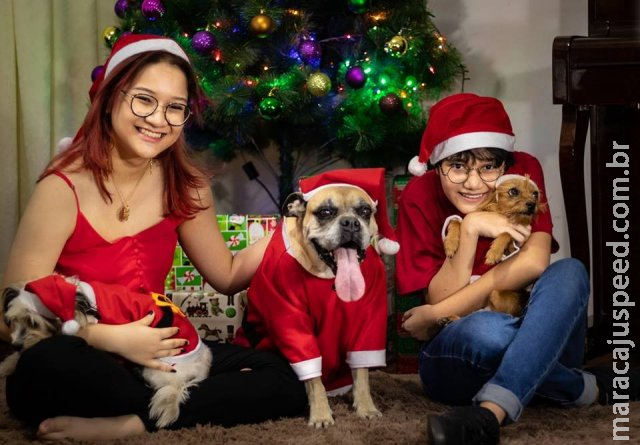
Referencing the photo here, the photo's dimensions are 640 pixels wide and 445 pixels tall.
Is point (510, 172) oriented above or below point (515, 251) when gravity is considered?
above

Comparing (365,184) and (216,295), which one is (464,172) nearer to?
(365,184)

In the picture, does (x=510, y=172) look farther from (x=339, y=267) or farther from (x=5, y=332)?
(x=5, y=332)

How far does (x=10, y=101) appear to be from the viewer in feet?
10.8

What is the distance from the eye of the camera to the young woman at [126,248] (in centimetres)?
165

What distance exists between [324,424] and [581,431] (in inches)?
20.9

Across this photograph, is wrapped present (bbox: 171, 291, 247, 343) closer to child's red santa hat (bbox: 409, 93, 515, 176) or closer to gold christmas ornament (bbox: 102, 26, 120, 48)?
child's red santa hat (bbox: 409, 93, 515, 176)

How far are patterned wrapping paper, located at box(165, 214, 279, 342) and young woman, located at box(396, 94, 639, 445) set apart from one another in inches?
28.6

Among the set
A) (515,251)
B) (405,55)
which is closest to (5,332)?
(515,251)

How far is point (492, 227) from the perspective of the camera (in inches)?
73.6

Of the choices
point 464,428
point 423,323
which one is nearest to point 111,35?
point 423,323

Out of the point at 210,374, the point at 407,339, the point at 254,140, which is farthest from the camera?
the point at 254,140

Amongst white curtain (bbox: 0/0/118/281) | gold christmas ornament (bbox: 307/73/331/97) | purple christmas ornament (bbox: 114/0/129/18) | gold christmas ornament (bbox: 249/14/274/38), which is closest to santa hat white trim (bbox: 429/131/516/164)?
gold christmas ornament (bbox: 307/73/331/97)

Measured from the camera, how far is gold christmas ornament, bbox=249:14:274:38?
8.72 feet

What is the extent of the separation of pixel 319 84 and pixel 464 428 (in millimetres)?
1438
